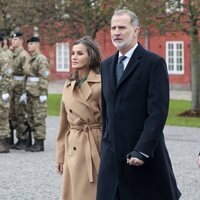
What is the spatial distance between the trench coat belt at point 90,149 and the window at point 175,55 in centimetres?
3979

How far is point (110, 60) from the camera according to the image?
6480 millimetres

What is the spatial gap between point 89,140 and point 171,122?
650 inches

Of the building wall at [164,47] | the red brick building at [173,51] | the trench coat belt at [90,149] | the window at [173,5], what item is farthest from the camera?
the red brick building at [173,51]

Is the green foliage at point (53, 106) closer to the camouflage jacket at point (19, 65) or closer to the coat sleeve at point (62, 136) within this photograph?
the camouflage jacket at point (19, 65)

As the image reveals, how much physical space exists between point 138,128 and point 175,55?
41237mm

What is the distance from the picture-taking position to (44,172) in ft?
41.9

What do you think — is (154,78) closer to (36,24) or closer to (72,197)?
(72,197)

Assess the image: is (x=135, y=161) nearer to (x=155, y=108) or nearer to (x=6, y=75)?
(x=155, y=108)

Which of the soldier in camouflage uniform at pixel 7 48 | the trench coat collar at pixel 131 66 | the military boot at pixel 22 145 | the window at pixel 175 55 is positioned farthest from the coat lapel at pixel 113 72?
the window at pixel 175 55

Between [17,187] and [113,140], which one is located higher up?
[113,140]

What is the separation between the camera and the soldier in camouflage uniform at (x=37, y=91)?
15648 millimetres

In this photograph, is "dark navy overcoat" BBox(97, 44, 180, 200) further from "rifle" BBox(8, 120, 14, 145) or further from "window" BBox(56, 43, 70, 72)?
"window" BBox(56, 43, 70, 72)

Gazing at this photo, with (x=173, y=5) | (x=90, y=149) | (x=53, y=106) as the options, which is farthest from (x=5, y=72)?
(x=53, y=106)

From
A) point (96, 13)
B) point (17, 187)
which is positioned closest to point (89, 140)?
point (17, 187)
